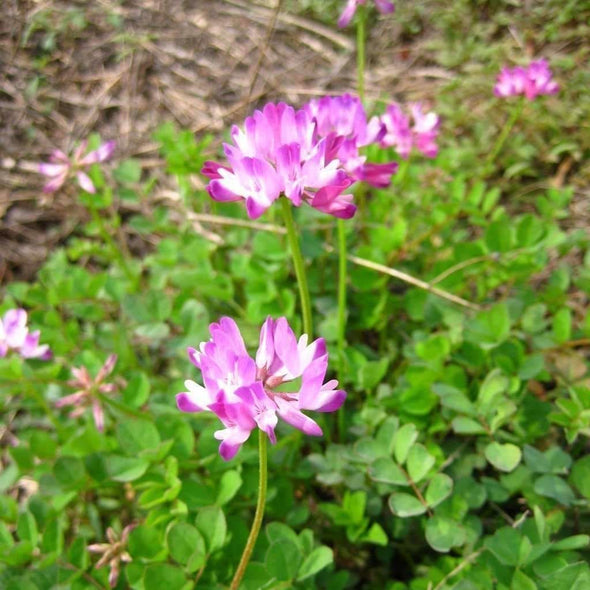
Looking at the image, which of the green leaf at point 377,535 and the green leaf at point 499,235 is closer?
the green leaf at point 377,535

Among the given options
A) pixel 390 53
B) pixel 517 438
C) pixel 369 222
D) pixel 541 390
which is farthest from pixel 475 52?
pixel 517 438

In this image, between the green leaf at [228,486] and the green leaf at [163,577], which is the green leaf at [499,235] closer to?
the green leaf at [228,486]

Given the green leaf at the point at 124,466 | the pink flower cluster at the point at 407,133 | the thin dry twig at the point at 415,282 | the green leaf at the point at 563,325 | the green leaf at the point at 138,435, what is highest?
the pink flower cluster at the point at 407,133

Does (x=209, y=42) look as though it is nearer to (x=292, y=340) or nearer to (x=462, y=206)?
(x=462, y=206)

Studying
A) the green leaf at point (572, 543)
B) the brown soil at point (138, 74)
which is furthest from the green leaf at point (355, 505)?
the brown soil at point (138, 74)

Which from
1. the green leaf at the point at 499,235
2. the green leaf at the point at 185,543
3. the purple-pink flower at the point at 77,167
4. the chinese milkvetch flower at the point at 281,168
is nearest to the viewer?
the chinese milkvetch flower at the point at 281,168

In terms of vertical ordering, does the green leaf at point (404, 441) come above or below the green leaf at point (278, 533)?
above

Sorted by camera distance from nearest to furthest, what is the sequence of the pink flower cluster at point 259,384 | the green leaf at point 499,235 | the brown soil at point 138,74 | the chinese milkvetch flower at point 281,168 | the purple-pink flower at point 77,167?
the pink flower cluster at point 259,384 < the chinese milkvetch flower at point 281,168 < the green leaf at point 499,235 < the purple-pink flower at point 77,167 < the brown soil at point 138,74
